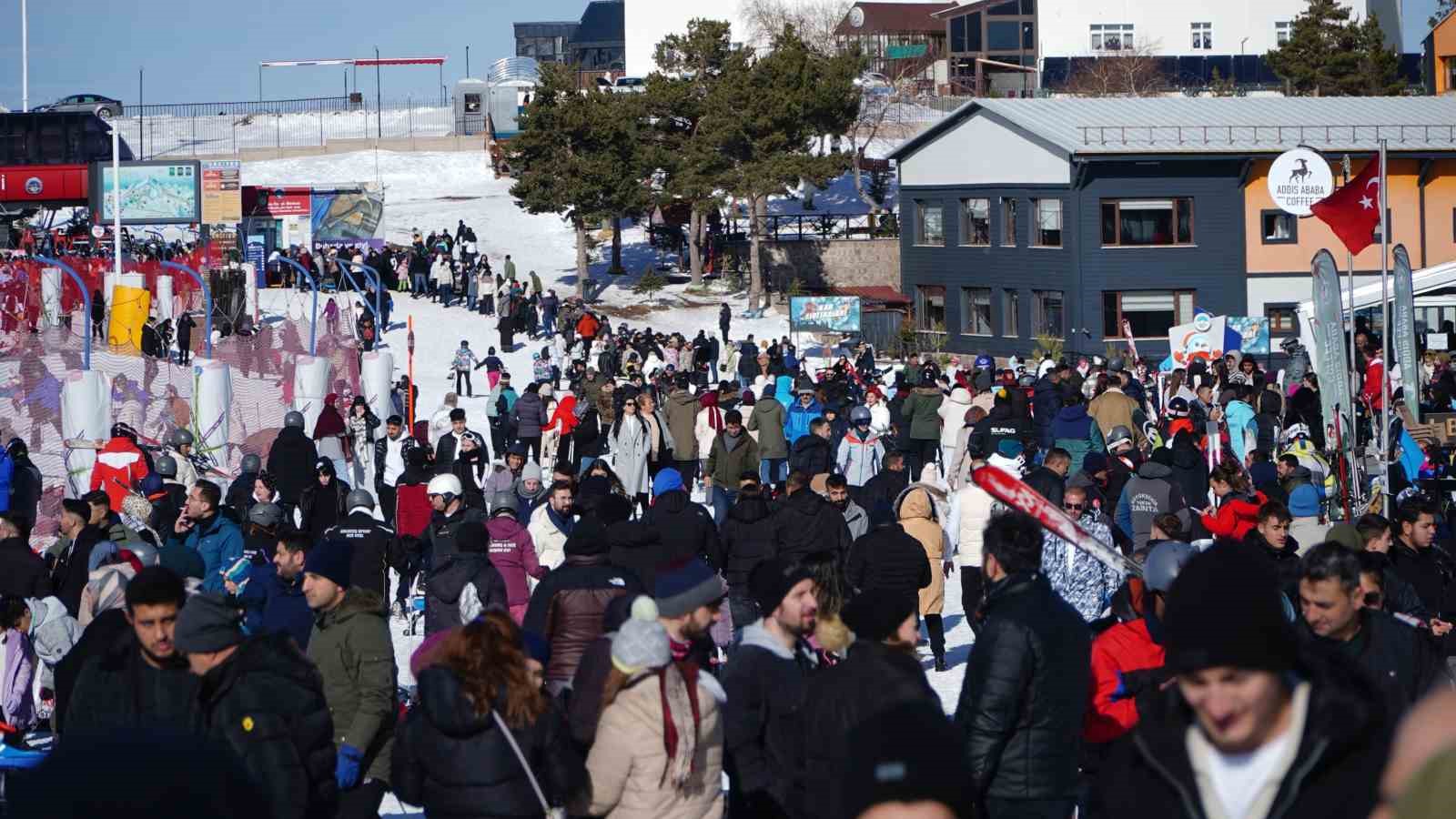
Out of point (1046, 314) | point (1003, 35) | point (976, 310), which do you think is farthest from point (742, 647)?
point (1003, 35)

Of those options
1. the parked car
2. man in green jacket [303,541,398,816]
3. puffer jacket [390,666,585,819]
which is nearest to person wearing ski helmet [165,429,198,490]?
man in green jacket [303,541,398,816]

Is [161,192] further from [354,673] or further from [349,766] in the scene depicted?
[349,766]

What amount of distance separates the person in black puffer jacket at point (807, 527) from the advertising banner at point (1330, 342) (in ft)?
15.8

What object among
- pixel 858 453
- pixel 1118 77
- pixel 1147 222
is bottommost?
pixel 858 453

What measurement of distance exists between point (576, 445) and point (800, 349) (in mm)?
20842

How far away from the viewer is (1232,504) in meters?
11.1

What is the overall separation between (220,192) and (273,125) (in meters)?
44.1

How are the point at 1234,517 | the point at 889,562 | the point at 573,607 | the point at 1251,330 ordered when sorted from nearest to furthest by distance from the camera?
1. the point at 573,607
2. the point at 889,562
3. the point at 1234,517
4. the point at 1251,330

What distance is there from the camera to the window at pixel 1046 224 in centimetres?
4131

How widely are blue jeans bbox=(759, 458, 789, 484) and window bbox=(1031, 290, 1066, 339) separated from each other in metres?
24.5

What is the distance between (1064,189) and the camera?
135ft

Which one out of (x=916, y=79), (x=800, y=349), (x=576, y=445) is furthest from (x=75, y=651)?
(x=916, y=79)

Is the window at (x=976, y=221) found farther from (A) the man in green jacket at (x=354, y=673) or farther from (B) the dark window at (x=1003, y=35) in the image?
(B) the dark window at (x=1003, y=35)

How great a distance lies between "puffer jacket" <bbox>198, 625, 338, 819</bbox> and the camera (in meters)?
5.03
